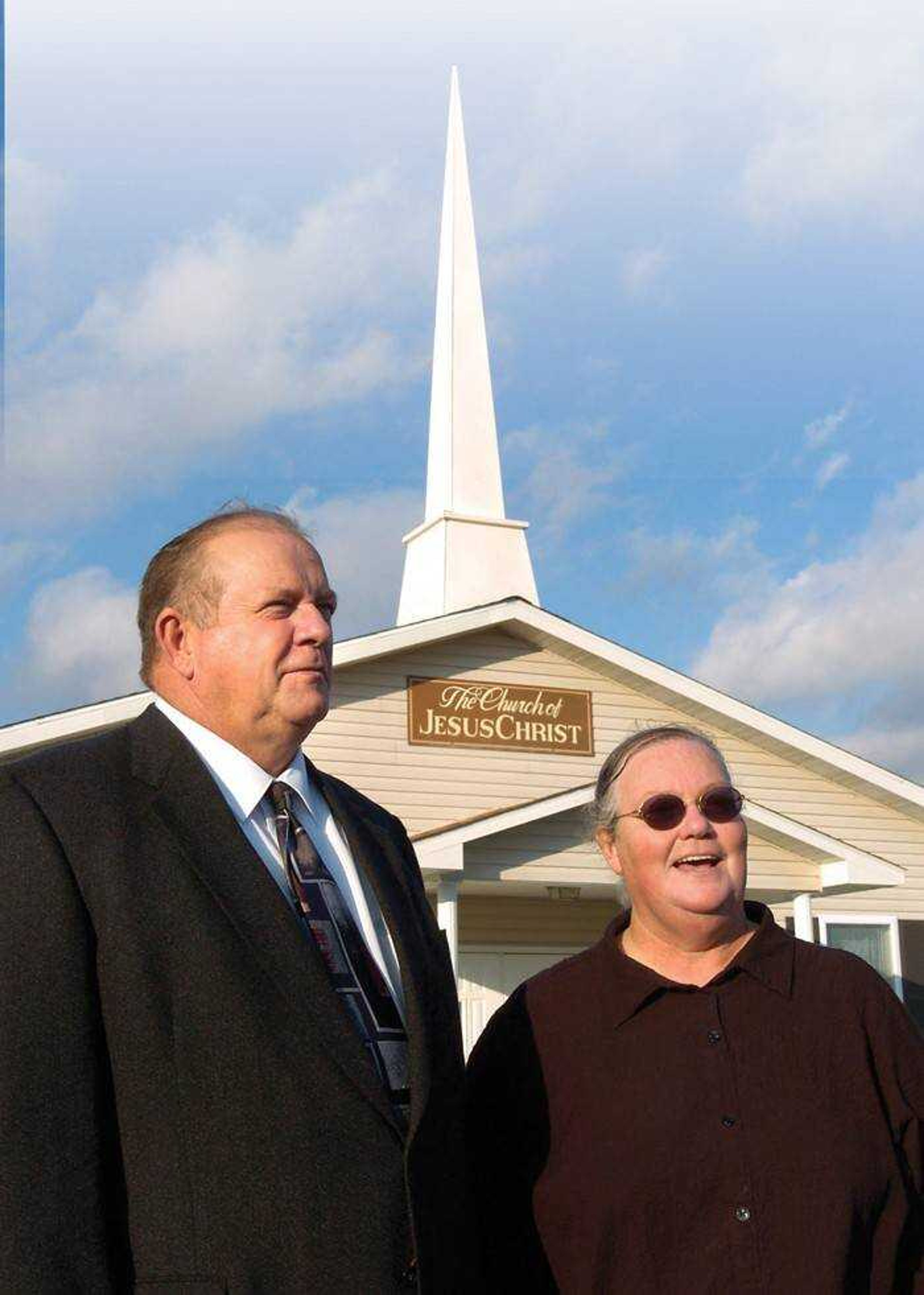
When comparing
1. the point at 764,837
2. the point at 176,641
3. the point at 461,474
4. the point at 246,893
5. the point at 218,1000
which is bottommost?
the point at 218,1000

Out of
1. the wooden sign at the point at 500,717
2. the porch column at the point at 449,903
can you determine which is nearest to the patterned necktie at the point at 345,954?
the porch column at the point at 449,903

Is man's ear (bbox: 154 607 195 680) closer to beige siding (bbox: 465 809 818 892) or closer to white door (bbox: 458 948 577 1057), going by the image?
beige siding (bbox: 465 809 818 892)

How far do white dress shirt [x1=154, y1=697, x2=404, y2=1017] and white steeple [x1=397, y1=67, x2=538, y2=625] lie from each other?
14.4 metres

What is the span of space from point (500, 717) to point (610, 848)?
11.1 m

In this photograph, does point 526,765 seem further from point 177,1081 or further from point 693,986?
point 177,1081

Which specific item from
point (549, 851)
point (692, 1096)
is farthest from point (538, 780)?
point (692, 1096)

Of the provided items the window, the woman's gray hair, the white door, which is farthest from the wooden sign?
the woman's gray hair

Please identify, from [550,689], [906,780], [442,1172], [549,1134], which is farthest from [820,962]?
[906,780]

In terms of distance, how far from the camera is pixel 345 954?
3.19 meters

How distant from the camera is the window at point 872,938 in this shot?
1675 cm

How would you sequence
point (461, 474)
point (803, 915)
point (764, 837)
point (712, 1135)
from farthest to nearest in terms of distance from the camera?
Result: point (461, 474) → point (803, 915) → point (764, 837) → point (712, 1135)

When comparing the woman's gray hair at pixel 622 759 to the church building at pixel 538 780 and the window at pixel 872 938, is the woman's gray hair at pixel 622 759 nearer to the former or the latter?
the church building at pixel 538 780

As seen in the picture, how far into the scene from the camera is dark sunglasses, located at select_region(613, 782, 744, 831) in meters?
3.87

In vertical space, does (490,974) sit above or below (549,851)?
below
